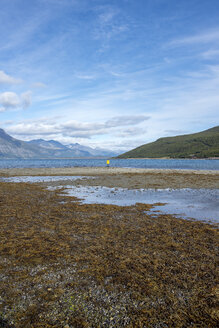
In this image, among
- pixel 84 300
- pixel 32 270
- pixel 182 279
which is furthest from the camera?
pixel 32 270

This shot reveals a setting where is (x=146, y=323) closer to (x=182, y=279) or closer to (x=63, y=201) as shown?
(x=182, y=279)

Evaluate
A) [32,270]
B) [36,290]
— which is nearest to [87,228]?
[32,270]

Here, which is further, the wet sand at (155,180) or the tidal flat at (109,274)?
the wet sand at (155,180)

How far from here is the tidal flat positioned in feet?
18.3

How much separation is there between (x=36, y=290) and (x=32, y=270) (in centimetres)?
134

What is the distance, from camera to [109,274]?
7.55 m

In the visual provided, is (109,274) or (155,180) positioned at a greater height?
(155,180)

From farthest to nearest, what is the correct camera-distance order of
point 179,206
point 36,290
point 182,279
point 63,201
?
point 63,201 < point 179,206 < point 182,279 < point 36,290

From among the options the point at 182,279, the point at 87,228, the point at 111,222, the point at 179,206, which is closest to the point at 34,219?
the point at 87,228

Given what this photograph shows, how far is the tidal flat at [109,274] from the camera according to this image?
219 inches

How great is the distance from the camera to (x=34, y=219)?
1472 cm

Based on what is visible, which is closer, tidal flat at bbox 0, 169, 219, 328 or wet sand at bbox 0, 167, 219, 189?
tidal flat at bbox 0, 169, 219, 328

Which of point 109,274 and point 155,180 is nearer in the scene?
point 109,274

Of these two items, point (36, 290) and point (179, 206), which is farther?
point (179, 206)
